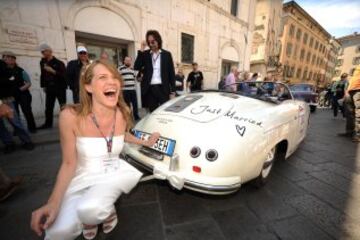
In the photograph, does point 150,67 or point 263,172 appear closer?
point 263,172

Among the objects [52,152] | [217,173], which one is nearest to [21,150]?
[52,152]

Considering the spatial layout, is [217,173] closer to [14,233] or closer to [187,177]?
[187,177]

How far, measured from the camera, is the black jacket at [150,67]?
10.9 ft

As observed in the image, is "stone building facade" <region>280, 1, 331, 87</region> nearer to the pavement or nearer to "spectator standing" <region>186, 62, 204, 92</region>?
"spectator standing" <region>186, 62, 204, 92</region>

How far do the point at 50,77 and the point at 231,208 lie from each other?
4.58 meters

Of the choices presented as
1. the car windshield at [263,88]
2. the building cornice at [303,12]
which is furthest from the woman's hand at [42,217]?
the building cornice at [303,12]

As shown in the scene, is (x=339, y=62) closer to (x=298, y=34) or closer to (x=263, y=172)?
(x=298, y=34)

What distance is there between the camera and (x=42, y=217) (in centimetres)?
104

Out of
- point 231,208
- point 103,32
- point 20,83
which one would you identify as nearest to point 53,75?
point 20,83

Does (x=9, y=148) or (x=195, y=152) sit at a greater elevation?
(x=195, y=152)

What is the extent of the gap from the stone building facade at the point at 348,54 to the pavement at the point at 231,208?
194 feet

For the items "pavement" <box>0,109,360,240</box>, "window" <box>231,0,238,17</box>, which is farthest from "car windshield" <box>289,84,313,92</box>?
"pavement" <box>0,109,360,240</box>

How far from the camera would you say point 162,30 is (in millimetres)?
8000

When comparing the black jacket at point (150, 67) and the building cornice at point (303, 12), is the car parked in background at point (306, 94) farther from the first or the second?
the building cornice at point (303, 12)
